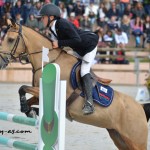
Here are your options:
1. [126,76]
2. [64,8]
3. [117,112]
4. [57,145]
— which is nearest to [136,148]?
[117,112]

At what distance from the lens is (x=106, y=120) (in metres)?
8.08

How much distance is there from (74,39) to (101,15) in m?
16.0

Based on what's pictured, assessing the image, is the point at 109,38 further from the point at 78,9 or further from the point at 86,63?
the point at 86,63

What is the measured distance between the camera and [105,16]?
23.7 meters

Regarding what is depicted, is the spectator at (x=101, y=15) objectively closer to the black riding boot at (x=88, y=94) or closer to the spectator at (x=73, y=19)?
the spectator at (x=73, y=19)

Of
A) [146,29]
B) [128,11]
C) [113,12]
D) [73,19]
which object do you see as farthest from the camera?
[128,11]

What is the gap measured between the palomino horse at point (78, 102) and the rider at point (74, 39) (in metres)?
0.14

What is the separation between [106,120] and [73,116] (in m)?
0.46

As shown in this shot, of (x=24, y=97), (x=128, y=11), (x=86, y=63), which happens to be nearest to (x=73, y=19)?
(x=128, y=11)

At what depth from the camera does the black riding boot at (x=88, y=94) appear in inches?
308

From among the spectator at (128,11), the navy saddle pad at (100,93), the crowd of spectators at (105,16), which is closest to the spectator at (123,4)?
the crowd of spectators at (105,16)

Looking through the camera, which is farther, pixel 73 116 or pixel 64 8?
pixel 64 8

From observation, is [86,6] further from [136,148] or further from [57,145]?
[57,145]

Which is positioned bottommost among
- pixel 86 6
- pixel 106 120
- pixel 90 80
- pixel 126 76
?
pixel 126 76
